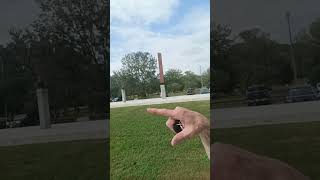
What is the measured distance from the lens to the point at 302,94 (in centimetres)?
418

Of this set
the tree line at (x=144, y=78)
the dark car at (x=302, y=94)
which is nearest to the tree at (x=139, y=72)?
the tree line at (x=144, y=78)

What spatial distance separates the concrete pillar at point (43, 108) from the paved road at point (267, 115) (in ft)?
4.92

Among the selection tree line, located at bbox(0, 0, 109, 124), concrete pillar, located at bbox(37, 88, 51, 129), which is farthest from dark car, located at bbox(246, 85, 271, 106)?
concrete pillar, located at bbox(37, 88, 51, 129)

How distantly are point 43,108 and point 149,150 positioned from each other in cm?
140

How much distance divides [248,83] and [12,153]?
7.46ft

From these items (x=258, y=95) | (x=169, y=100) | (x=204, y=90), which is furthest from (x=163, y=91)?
(x=258, y=95)

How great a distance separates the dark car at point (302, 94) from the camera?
13.6ft

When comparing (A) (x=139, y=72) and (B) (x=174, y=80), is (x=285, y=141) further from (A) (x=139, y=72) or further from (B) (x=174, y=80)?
(A) (x=139, y=72)

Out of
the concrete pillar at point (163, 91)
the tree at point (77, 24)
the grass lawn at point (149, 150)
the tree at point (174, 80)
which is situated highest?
the tree at point (77, 24)

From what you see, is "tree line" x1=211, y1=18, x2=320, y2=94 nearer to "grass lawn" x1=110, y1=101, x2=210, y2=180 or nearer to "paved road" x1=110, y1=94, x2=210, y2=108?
"grass lawn" x1=110, y1=101, x2=210, y2=180

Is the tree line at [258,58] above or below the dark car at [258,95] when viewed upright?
above

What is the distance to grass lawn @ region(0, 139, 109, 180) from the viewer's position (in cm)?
386

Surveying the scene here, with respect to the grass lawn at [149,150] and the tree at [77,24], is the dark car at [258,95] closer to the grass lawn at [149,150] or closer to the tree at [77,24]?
the grass lawn at [149,150]

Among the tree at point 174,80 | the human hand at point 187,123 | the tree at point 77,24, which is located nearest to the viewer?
the human hand at point 187,123
